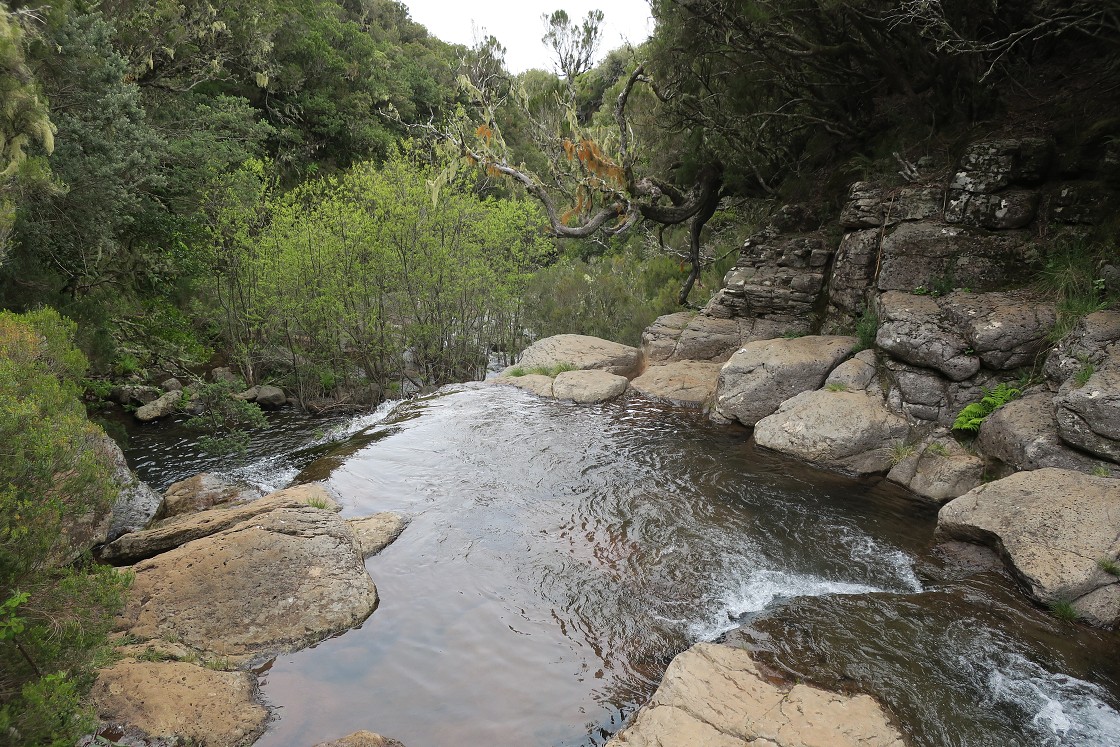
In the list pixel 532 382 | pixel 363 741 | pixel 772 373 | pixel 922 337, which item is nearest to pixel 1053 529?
pixel 922 337

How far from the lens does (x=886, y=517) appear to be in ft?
24.6

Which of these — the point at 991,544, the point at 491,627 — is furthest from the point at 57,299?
the point at 991,544

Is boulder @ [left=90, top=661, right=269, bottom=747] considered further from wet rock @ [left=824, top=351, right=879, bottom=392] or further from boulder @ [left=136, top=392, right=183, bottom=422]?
boulder @ [left=136, top=392, right=183, bottom=422]

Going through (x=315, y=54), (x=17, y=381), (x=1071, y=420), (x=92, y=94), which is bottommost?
(x=1071, y=420)

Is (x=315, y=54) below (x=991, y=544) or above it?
above

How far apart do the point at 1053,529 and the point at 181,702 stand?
7835 mm

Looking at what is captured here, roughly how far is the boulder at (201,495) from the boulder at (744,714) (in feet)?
22.4

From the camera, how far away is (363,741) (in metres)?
4.14

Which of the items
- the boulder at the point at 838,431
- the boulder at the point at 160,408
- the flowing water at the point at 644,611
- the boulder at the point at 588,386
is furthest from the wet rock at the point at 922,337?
the boulder at the point at 160,408

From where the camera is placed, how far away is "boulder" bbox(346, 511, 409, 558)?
23.2 ft

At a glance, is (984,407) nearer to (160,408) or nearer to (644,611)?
(644,611)

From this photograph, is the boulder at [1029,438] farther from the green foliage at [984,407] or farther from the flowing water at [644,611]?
the flowing water at [644,611]

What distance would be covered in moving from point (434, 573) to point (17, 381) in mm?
4241

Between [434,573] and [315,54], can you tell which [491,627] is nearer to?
[434,573]
